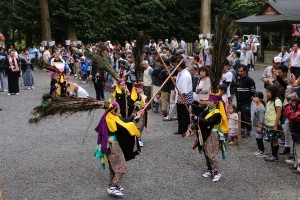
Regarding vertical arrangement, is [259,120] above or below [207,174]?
above

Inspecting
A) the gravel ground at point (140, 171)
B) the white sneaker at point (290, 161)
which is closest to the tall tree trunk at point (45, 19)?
the gravel ground at point (140, 171)

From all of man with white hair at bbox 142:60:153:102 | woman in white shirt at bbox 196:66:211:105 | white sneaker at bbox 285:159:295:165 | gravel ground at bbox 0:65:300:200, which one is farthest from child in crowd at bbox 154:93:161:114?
white sneaker at bbox 285:159:295:165

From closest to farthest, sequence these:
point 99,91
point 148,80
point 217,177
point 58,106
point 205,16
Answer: point 58,106 < point 217,177 < point 148,80 < point 99,91 < point 205,16

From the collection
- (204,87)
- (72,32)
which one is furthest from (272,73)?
(72,32)

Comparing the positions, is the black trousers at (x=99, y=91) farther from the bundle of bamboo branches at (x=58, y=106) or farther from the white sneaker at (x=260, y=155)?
the bundle of bamboo branches at (x=58, y=106)

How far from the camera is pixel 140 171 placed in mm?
7672

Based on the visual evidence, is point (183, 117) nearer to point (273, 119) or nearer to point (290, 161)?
point (273, 119)

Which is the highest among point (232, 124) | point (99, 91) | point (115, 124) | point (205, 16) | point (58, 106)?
point (205, 16)

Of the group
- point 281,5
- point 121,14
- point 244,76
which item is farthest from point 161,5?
point 244,76

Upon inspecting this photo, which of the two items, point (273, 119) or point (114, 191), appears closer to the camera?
point (114, 191)

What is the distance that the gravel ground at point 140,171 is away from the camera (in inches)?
261

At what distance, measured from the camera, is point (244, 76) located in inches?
374

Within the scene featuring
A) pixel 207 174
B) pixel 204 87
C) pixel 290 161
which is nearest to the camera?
pixel 207 174

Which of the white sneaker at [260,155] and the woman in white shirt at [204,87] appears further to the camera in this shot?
the woman in white shirt at [204,87]
